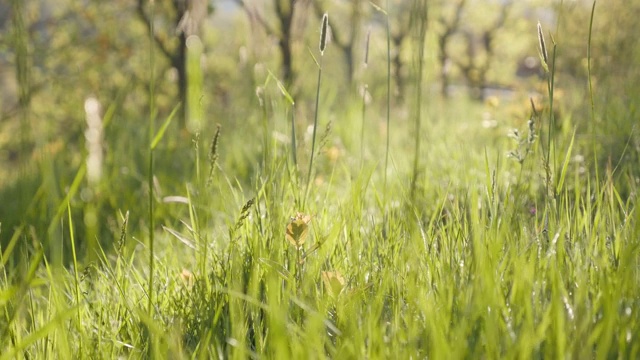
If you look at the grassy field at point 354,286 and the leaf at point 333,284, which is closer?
the grassy field at point 354,286

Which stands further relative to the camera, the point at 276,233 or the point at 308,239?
the point at 308,239

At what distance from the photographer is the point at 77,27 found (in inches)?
342

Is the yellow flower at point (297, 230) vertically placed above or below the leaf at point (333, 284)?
above

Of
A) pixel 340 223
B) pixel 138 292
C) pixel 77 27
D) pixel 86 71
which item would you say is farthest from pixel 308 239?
pixel 77 27

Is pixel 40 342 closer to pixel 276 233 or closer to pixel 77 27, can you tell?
pixel 276 233

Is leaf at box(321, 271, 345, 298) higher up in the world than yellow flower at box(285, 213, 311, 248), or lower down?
lower down

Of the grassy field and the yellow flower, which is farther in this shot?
the yellow flower

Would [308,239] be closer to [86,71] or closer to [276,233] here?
[276,233]

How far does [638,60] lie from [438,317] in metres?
4.50

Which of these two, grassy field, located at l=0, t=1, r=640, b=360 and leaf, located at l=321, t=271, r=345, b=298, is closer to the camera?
grassy field, located at l=0, t=1, r=640, b=360

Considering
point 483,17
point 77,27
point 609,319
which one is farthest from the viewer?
point 483,17

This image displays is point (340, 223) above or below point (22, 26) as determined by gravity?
below

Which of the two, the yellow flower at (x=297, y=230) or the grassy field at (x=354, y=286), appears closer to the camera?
the grassy field at (x=354, y=286)

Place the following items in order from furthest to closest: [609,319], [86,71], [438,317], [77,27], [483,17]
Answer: [483,17], [77,27], [86,71], [438,317], [609,319]
